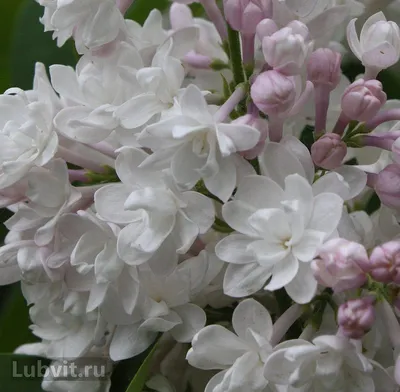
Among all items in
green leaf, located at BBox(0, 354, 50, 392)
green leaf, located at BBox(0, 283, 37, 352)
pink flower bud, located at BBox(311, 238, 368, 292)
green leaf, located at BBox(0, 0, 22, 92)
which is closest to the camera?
pink flower bud, located at BBox(311, 238, 368, 292)

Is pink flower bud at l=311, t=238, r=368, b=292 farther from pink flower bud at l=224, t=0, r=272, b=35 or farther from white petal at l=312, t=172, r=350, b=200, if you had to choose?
pink flower bud at l=224, t=0, r=272, b=35

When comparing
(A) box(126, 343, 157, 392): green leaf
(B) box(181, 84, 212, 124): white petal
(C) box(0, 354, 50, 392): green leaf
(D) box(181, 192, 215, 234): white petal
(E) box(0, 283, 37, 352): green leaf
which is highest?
(B) box(181, 84, 212, 124): white petal

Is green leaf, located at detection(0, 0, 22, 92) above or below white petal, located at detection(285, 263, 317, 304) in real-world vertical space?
below

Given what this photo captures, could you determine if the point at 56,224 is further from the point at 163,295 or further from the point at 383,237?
the point at 383,237

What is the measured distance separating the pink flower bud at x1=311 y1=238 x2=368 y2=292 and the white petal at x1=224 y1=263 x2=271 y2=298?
0.07 metres

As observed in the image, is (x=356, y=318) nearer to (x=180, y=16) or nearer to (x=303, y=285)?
(x=303, y=285)

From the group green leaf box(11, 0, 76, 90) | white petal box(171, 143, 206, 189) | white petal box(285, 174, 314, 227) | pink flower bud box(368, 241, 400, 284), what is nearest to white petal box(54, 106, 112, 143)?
white petal box(171, 143, 206, 189)

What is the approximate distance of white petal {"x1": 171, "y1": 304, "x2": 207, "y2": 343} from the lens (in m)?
0.89

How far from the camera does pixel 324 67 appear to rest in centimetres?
85

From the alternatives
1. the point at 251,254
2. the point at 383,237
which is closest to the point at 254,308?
the point at 251,254

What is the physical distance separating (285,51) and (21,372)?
0.61 meters

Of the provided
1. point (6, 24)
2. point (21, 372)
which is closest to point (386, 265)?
point (21, 372)

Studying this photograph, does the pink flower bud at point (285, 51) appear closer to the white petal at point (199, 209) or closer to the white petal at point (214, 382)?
the white petal at point (199, 209)

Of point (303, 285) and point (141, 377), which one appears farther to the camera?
point (141, 377)
